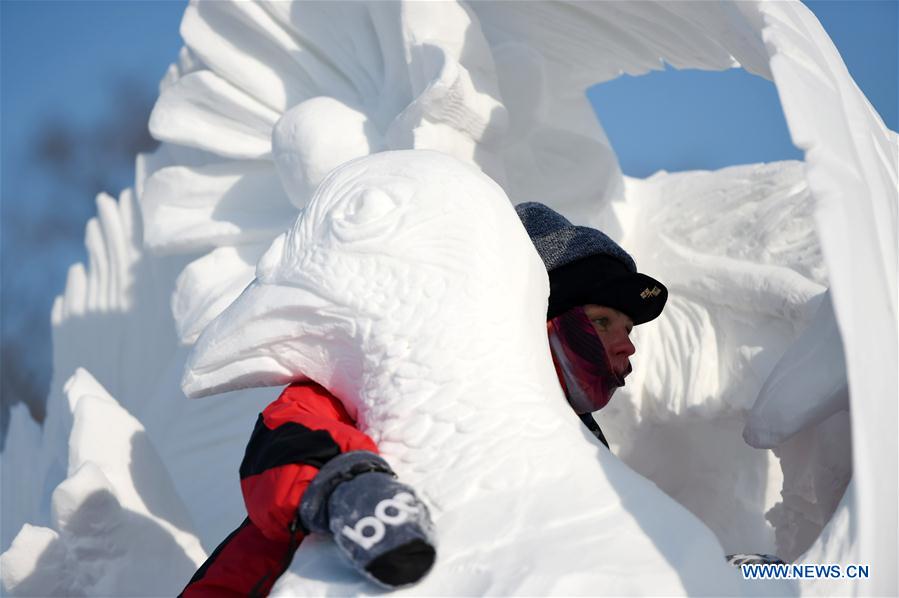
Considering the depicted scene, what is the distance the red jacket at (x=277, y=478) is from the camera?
1.18 meters

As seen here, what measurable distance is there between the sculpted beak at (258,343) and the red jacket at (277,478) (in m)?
0.04

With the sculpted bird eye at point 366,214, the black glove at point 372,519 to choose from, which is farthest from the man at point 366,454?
the sculpted bird eye at point 366,214

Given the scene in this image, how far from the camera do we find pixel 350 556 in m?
1.10

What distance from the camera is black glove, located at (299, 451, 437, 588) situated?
42.6 inches

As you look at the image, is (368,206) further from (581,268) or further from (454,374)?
(581,268)

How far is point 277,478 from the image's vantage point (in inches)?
46.6

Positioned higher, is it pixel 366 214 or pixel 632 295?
pixel 366 214

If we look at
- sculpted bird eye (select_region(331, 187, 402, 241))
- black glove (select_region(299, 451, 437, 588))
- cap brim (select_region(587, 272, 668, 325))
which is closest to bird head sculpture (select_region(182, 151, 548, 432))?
sculpted bird eye (select_region(331, 187, 402, 241))

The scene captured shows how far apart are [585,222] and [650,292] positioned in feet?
1.78

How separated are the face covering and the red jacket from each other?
353 millimetres

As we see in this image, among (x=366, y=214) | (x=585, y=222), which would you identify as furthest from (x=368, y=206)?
(x=585, y=222)

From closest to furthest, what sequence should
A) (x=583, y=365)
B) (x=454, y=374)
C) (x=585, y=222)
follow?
(x=454, y=374)
(x=583, y=365)
(x=585, y=222)

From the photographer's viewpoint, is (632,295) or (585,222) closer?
(632,295)

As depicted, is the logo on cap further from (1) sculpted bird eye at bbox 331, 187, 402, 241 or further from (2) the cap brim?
(1) sculpted bird eye at bbox 331, 187, 402, 241
